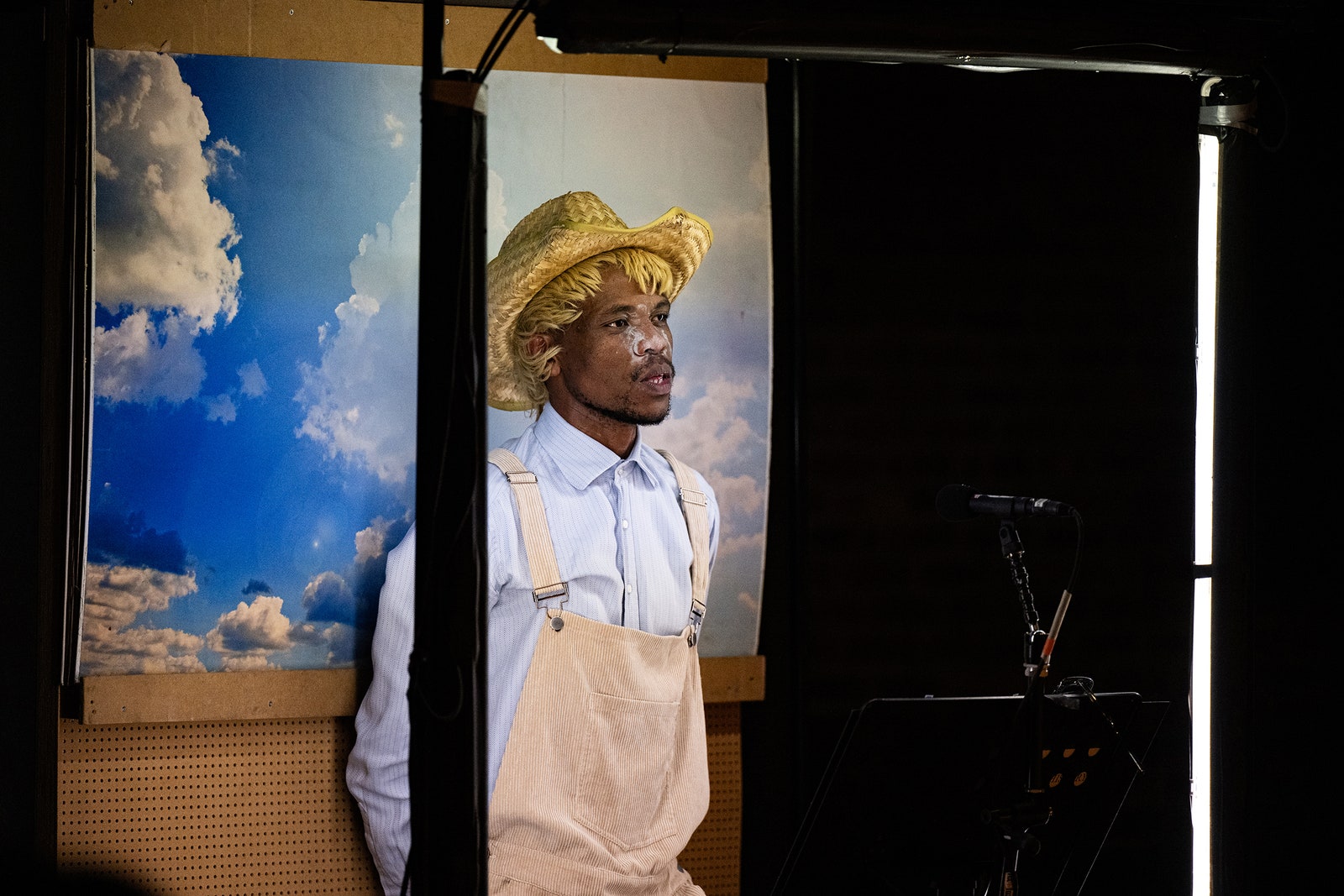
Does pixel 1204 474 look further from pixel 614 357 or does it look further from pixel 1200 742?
pixel 614 357

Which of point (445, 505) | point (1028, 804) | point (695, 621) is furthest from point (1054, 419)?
point (445, 505)

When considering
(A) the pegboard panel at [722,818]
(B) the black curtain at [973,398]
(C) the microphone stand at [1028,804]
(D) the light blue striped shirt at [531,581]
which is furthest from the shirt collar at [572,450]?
(C) the microphone stand at [1028,804]

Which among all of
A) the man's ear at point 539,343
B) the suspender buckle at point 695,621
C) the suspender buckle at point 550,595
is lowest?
the suspender buckle at point 695,621

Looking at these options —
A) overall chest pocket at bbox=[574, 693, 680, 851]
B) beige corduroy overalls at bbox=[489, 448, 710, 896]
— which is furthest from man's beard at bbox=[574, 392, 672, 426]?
overall chest pocket at bbox=[574, 693, 680, 851]

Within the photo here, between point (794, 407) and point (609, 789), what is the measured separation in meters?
1.14

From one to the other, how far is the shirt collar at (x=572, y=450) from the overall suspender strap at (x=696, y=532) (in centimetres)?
20

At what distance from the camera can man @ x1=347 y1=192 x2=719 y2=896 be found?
9.24 feet

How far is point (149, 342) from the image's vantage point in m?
2.85

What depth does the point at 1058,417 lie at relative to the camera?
3.58 metres

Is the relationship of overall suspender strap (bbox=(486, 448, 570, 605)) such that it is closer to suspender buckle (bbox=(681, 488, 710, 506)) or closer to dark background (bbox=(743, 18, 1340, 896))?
suspender buckle (bbox=(681, 488, 710, 506))

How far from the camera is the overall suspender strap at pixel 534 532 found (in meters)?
2.82

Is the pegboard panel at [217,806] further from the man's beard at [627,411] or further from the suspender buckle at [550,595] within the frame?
the man's beard at [627,411]

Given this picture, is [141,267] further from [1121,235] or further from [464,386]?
[1121,235]

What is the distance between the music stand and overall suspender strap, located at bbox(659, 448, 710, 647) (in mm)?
744
